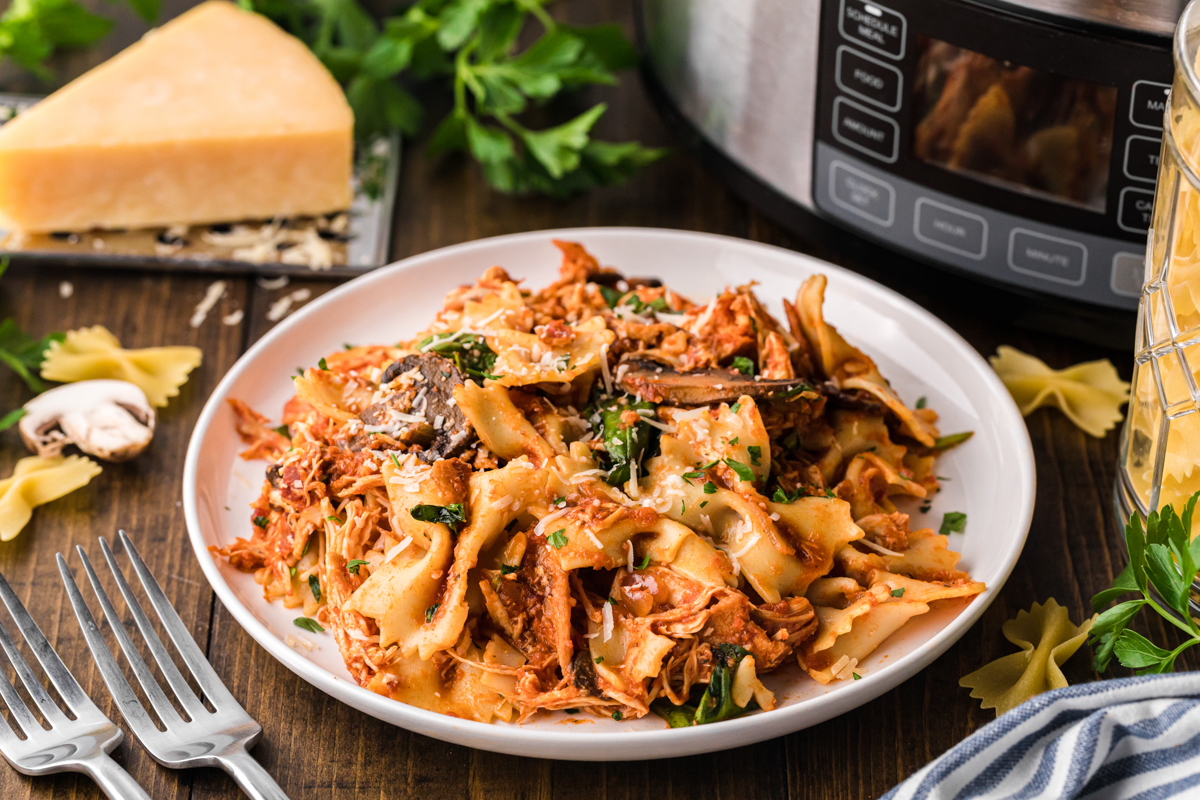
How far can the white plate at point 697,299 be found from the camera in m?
1.74

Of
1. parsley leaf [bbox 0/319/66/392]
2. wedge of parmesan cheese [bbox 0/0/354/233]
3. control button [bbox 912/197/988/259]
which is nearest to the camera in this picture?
→ control button [bbox 912/197/988/259]

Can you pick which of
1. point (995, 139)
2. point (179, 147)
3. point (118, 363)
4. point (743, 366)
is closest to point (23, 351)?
point (118, 363)

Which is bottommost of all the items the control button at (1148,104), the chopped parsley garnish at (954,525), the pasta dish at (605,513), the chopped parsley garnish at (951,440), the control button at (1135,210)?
the chopped parsley garnish at (954,525)

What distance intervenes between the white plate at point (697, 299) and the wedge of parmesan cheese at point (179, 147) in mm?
662

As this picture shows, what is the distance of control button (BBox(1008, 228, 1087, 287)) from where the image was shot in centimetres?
241

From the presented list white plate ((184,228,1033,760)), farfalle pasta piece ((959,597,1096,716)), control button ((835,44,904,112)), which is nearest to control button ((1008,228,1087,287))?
white plate ((184,228,1033,760))

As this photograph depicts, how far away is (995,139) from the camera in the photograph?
7.81 ft

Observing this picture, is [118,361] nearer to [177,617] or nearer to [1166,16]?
[177,617]

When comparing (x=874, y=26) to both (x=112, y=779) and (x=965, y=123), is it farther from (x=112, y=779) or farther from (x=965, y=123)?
(x=112, y=779)

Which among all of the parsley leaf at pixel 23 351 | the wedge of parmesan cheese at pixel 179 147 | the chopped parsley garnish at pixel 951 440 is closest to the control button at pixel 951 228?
the chopped parsley garnish at pixel 951 440

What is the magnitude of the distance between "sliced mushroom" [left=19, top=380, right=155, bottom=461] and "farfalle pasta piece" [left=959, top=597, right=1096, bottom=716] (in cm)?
179

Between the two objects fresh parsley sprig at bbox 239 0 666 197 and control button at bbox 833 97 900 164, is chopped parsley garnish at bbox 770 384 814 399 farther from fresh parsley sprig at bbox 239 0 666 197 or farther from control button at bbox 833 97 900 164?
fresh parsley sprig at bbox 239 0 666 197

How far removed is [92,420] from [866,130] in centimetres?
181

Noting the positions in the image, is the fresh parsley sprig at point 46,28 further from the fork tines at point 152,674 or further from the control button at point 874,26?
the control button at point 874,26
